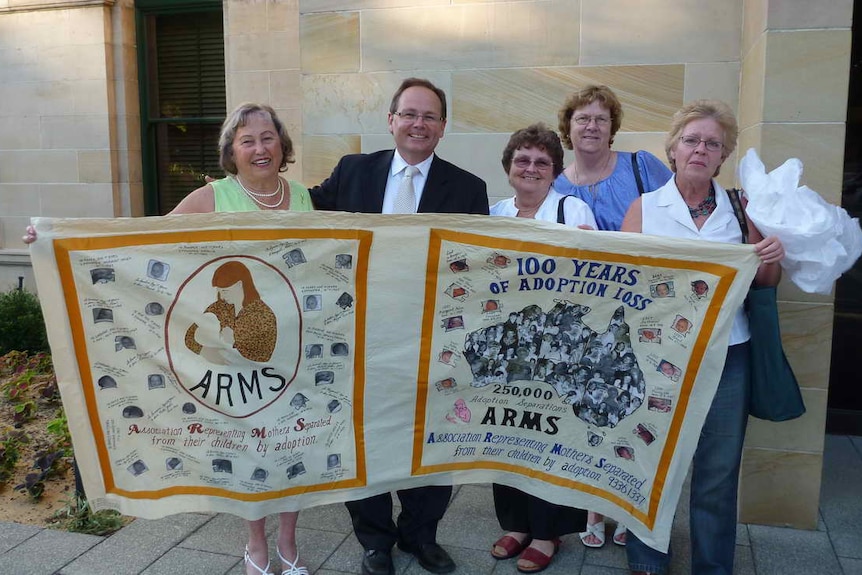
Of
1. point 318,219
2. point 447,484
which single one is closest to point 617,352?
point 447,484

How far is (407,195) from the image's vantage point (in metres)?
3.45

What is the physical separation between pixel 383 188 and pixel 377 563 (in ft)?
5.71

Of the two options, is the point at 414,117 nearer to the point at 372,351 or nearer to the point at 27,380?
the point at 372,351

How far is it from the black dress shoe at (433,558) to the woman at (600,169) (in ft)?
2.41

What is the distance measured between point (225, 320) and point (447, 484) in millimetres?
1189

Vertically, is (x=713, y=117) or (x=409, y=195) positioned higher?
(x=713, y=117)

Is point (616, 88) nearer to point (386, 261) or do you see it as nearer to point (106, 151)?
point (386, 261)

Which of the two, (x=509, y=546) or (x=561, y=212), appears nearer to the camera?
(x=561, y=212)

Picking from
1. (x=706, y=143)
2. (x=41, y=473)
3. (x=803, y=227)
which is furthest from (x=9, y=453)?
(x=803, y=227)

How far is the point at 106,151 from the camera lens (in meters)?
7.94

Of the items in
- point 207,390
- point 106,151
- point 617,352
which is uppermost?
point 106,151

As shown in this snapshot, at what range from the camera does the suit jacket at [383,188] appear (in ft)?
11.3

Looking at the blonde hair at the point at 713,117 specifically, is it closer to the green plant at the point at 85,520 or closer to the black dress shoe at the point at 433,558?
the black dress shoe at the point at 433,558

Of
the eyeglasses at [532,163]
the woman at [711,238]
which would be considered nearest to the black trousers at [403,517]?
the woman at [711,238]
